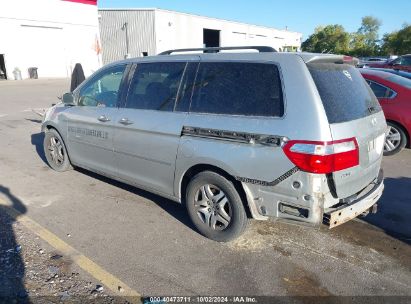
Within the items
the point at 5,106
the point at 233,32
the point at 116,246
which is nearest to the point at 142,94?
the point at 116,246

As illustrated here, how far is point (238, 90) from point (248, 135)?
0.48m

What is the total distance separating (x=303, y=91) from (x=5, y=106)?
561 inches

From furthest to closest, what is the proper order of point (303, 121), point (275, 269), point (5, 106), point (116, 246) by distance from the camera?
point (5, 106) → point (116, 246) → point (275, 269) → point (303, 121)

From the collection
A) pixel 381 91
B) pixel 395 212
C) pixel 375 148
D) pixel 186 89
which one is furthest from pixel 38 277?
pixel 381 91

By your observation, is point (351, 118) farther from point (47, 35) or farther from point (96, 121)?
point (47, 35)

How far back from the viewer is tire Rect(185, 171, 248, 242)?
3.46 meters

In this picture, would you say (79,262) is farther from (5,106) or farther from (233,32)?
(233,32)

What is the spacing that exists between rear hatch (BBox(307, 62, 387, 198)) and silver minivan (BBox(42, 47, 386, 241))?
0.04 feet

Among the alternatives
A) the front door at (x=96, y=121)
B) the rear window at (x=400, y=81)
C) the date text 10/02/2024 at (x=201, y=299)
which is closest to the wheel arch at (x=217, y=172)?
the date text 10/02/2024 at (x=201, y=299)

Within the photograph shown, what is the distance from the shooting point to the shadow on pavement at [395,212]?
3.98 meters

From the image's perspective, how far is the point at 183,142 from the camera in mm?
3662

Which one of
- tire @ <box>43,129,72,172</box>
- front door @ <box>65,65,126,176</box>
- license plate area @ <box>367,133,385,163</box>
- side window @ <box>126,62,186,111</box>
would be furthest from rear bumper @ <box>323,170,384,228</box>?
tire @ <box>43,129,72,172</box>

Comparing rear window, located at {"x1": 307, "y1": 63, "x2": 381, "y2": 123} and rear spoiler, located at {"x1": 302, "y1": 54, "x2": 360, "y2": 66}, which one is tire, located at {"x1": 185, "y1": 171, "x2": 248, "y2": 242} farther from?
rear spoiler, located at {"x1": 302, "y1": 54, "x2": 360, "y2": 66}

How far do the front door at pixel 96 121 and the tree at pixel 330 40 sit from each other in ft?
291
